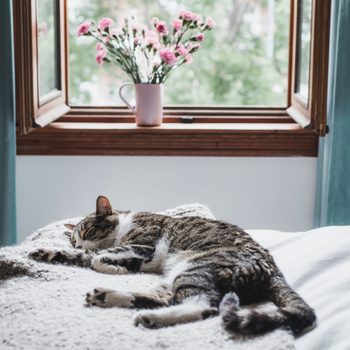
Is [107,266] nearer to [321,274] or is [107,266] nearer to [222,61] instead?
[321,274]

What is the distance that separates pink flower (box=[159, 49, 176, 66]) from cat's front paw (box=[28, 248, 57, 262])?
4.57ft

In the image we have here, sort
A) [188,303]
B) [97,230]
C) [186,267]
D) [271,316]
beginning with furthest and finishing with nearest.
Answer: [97,230]
[186,267]
[188,303]
[271,316]

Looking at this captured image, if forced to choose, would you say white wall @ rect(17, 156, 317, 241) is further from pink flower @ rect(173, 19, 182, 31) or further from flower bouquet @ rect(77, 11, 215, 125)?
pink flower @ rect(173, 19, 182, 31)

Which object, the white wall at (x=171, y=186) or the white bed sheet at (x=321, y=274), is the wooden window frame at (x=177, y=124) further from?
the white bed sheet at (x=321, y=274)

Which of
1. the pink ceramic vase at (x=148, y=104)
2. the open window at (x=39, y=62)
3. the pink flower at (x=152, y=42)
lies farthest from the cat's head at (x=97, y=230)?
the pink flower at (x=152, y=42)

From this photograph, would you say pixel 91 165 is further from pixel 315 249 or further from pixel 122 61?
pixel 315 249

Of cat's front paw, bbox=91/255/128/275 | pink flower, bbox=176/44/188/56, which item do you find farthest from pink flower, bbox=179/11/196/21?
cat's front paw, bbox=91/255/128/275

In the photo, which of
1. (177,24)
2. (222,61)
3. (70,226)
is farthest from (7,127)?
(222,61)

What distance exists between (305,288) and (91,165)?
1.55 m

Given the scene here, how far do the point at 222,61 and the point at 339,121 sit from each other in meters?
1.77

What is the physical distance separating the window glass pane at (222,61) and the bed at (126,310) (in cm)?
248

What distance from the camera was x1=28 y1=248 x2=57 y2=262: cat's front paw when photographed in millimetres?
1682

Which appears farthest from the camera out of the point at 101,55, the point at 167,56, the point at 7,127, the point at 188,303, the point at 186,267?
the point at 101,55

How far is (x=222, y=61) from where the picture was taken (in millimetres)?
4270
